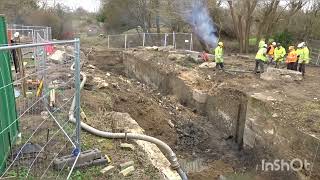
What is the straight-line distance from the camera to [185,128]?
13695mm

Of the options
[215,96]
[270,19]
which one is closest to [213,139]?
[215,96]

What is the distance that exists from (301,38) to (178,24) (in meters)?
10.4

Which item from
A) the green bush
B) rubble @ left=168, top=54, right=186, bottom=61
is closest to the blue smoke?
the green bush

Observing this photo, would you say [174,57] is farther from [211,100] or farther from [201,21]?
[201,21]

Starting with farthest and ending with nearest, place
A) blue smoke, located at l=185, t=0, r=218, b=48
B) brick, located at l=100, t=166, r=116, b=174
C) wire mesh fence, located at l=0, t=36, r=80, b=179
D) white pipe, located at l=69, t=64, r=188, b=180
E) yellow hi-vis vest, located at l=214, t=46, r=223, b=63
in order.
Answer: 1. blue smoke, located at l=185, t=0, r=218, b=48
2. yellow hi-vis vest, located at l=214, t=46, r=223, b=63
3. white pipe, located at l=69, t=64, r=188, b=180
4. brick, located at l=100, t=166, r=116, b=174
5. wire mesh fence, located at l=0, t=36, r=80, b=179

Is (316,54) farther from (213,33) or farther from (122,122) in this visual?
(122,122)

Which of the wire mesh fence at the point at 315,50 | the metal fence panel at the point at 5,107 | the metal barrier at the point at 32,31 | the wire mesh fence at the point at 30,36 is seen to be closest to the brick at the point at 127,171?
the metal fence panel at the point at 5,107

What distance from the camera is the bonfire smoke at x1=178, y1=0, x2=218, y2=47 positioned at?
92.9ft

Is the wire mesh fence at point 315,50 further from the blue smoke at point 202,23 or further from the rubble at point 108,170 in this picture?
the rubble at point 108,170

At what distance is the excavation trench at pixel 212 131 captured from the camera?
35.2 ft

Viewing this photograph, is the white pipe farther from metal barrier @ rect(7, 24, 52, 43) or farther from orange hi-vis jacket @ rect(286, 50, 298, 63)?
orange hi-vis jacket @ rect(286, 50, 298, 63)

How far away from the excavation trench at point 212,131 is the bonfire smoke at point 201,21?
37.6 feet

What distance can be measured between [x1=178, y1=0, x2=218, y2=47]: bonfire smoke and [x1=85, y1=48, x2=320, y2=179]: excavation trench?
451 inches

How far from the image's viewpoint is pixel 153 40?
32.0 m
